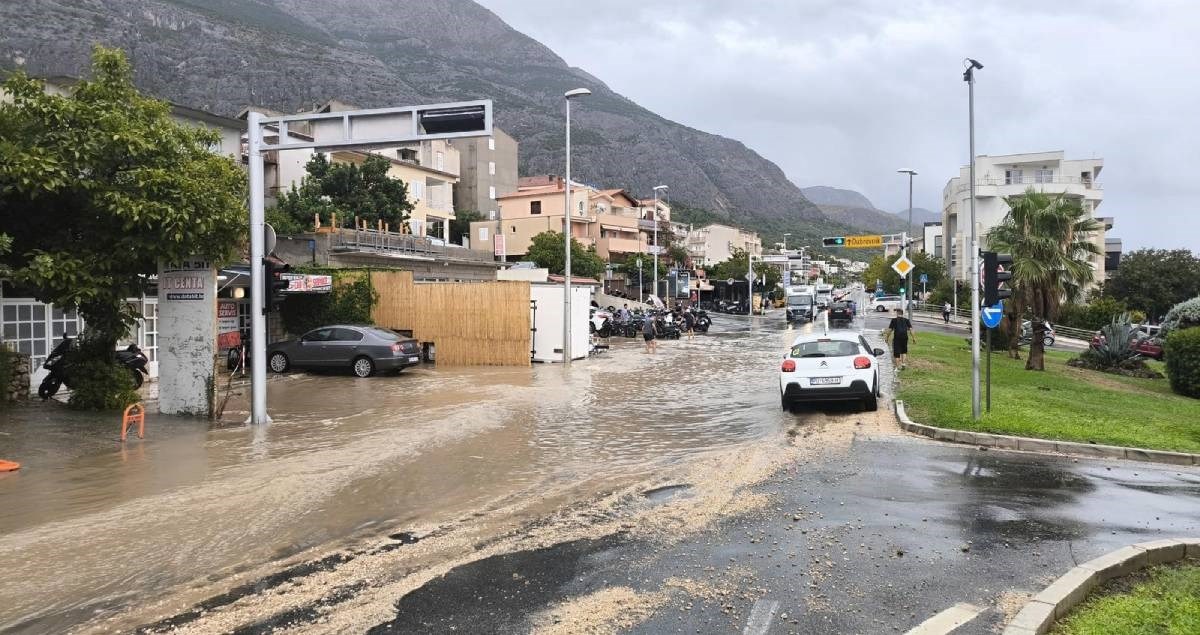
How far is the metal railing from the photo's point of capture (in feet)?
97.3

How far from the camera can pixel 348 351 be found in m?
21.1

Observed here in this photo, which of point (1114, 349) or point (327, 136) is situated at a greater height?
point (327, 136)

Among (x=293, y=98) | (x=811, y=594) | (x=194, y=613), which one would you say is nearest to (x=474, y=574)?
(x=194, y=613)

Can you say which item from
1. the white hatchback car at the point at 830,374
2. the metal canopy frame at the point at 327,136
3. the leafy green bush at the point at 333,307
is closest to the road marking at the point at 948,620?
the white hatchback car at the point at 830,374

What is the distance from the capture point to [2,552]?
20.7ft

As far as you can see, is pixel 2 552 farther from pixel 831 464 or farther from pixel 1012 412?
pixel 1012 412

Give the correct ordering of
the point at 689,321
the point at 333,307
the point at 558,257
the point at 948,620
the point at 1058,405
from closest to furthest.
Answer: the point at 948,620 < the point at 1058,405 < the point at 333,307 < the point at 689,321 < the point at 558,257

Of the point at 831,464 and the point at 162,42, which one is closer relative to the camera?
the point at 831,464

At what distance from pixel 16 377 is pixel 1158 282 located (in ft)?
206

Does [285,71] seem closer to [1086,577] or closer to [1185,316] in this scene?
[1185,316]

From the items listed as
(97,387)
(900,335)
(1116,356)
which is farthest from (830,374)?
(1116,356)

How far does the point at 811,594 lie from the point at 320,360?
1857 centimetres

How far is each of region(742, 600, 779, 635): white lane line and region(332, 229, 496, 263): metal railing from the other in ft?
87.1

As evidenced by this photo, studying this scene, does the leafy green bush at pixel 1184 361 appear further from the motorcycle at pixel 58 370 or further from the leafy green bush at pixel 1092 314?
the leafy green bush at pixel 1092 314
